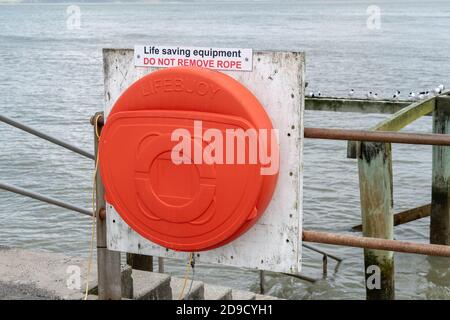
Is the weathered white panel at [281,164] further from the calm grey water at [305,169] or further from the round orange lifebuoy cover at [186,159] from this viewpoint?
the calm grey water at [305,169]

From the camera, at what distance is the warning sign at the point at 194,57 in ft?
10.9

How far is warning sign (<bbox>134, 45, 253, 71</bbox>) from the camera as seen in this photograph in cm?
331

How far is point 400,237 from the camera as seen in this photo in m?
11.9

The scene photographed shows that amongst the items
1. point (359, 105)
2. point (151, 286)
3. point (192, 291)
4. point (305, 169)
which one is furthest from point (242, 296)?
point (305, 169)

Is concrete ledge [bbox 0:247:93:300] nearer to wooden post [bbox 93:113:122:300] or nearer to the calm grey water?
wooden post [bbox 93:113:122:300]

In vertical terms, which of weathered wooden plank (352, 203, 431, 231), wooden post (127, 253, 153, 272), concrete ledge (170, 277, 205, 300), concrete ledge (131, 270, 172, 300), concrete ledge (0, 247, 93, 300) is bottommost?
weathered wooden plank (352, 203, 431, 231)

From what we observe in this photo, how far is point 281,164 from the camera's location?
10.9 feet

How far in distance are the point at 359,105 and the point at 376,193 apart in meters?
2.49

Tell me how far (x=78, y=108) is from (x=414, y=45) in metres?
29.1

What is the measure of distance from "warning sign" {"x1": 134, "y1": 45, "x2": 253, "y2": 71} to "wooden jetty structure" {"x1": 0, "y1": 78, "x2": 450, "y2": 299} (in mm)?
354

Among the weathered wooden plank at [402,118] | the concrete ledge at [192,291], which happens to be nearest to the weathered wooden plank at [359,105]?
the weathered wooden plank at [402,118]

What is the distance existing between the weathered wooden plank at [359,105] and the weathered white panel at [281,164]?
282 inches

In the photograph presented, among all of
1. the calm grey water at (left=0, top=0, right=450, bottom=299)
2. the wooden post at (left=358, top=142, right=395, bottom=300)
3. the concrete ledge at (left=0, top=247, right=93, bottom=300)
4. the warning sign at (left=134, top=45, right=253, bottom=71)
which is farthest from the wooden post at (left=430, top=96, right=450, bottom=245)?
the warning sign at (left=134, top=45, right=253, bottom=71)

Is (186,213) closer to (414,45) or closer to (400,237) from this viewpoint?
(400,237)
